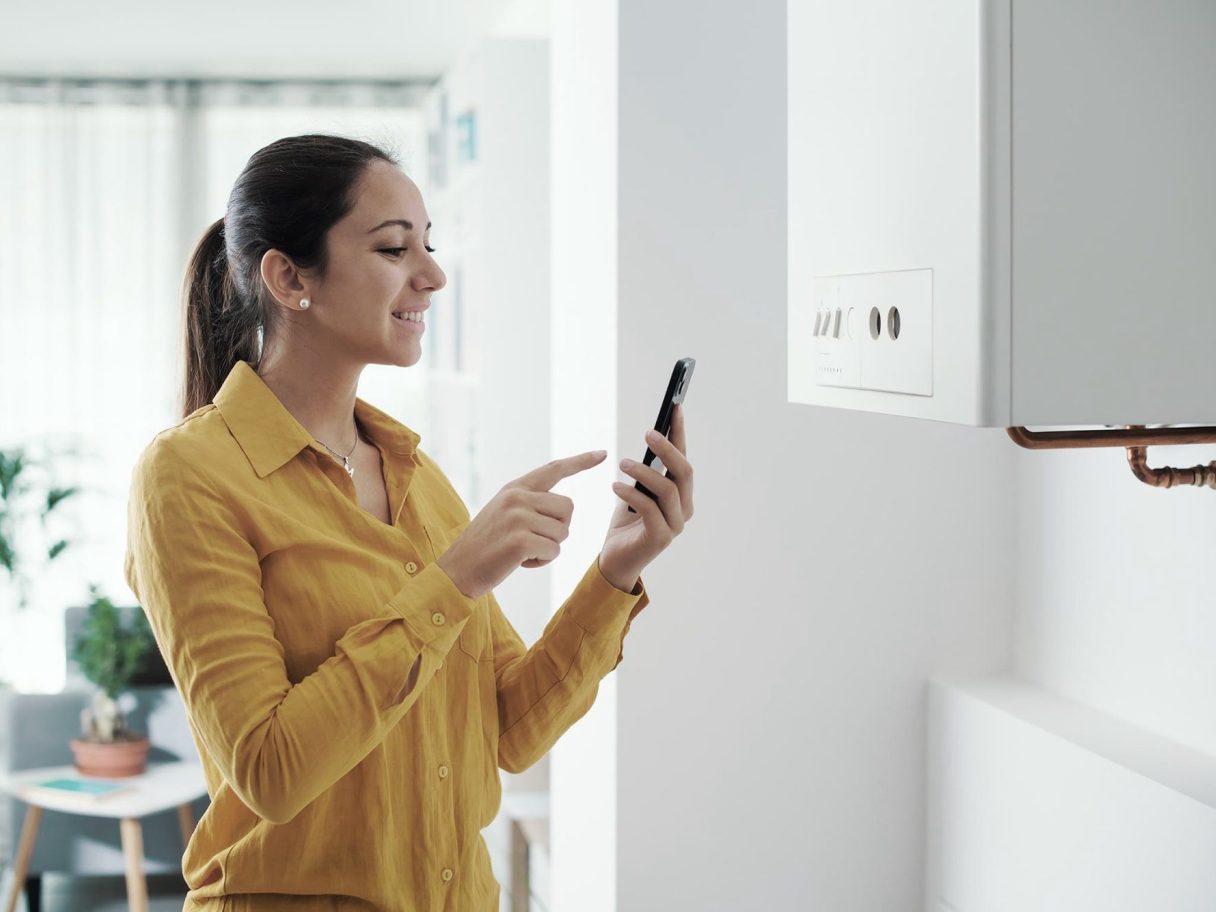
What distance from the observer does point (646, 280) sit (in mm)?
1736

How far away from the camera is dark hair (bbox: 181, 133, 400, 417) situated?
1122 mm

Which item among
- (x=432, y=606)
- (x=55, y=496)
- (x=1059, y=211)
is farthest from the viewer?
(x=55, y=496)

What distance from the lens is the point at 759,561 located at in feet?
5.88

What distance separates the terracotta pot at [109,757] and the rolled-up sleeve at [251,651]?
2.59 meters

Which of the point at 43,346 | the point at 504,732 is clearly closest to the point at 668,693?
the point at 504,732

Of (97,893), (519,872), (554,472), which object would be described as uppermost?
(554,472)

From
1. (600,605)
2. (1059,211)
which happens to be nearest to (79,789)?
(600,605)

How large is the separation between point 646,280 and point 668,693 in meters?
0.59

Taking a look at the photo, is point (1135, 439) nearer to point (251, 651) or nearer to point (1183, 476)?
point (1183, 476)

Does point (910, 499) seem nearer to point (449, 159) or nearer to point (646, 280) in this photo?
point (646, 280)

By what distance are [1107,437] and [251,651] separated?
757 mm

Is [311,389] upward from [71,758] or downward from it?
upward

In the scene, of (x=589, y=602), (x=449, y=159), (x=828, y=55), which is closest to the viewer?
(x=828, y=55)

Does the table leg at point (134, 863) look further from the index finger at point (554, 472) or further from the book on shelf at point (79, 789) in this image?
the index finger at point (554, 472)
